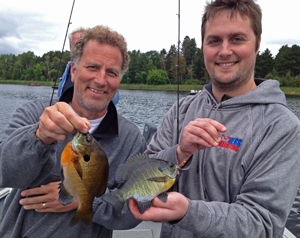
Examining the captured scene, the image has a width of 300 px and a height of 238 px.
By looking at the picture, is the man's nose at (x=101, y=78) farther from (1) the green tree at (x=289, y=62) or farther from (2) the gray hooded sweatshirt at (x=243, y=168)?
(1) the green tree at (x=289, y=62)

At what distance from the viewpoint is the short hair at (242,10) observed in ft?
5.86

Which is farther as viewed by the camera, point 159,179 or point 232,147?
point 232,147

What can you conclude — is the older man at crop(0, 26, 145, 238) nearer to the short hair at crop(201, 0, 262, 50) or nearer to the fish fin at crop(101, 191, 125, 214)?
the fish fin at crop(101, 191, 125, 214)

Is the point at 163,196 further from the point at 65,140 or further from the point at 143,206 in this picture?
the point at 65,140

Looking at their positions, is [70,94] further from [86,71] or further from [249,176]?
[249,176]

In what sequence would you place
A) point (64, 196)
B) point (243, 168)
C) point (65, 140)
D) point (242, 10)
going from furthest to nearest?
1. point (65, 140)
2. point (242, 10)
3. point (243, 168)
4. point (64, 196)

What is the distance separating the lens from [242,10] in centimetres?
178

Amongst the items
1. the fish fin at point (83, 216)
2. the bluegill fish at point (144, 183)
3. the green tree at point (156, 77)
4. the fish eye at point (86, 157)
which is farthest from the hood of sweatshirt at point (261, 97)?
the green tree at point (156, 77)

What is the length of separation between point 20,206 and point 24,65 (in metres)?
85.8

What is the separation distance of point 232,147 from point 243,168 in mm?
172

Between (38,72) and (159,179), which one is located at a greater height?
(38,72)

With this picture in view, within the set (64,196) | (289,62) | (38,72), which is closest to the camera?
(64,196)

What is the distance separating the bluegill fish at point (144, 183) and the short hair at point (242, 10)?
1.30 meters

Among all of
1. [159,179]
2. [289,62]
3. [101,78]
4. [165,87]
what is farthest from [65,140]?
[289,62]
